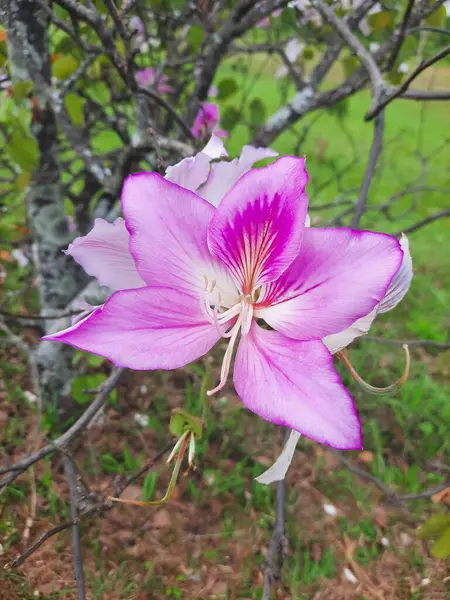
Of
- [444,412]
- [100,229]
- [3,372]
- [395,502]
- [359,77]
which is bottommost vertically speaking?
[444,412]

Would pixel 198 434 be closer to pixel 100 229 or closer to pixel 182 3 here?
pixel 100 229

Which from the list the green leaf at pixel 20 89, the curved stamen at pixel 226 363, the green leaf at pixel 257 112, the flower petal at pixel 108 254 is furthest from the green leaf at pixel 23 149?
the green leaf at pixel 257 112

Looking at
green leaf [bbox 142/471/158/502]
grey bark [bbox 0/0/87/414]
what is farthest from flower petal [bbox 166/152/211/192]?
green leaf [bbox 142/471/158/502]

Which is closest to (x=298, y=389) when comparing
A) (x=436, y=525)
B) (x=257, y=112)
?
(x=436, y=525)

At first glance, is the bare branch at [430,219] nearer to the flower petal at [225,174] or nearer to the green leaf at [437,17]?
the green leaf at [437,17]

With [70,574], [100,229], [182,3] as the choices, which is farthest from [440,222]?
[100,229]

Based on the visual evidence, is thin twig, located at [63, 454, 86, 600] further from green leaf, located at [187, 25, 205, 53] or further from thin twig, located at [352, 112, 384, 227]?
green leaf, located at [187, 25, 205, 53]

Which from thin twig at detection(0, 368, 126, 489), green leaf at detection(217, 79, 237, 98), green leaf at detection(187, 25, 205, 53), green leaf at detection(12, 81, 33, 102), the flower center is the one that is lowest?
thin twig at detection(0, 368, 126, 489)
